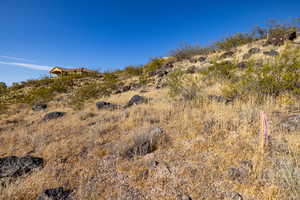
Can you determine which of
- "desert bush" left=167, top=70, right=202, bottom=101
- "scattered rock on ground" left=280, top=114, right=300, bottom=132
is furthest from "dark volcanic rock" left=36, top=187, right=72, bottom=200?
"desert bush" left=167, top=70, right=202, bottom=101

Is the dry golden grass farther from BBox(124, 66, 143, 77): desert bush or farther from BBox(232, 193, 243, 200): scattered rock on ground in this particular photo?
Result: BBox(124, 66, 143, 77): desert bush

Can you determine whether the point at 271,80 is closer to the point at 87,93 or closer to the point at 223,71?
the point at 223,71

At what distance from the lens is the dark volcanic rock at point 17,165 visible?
7.40 feet

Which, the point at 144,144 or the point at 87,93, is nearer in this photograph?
the point at 144,144

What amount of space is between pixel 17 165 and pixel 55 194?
4.23ft

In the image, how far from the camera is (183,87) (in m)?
5.79

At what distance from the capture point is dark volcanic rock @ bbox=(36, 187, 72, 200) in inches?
66.4

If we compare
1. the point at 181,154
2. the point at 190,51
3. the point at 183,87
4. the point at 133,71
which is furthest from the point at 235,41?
the point at 181,154

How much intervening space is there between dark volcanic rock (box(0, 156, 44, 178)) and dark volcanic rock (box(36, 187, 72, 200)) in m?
0.93

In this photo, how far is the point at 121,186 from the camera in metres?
1.85

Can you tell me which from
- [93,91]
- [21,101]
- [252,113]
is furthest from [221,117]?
[21,101]

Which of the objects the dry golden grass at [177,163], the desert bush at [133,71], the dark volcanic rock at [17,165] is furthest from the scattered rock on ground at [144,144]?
the desert bush at [133,71]

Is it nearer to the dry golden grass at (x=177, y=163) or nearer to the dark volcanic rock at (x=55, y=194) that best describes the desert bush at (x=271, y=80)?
the dry golden grass at (x=177, y=163)

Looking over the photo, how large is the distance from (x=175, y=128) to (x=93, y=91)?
25.6 feet
